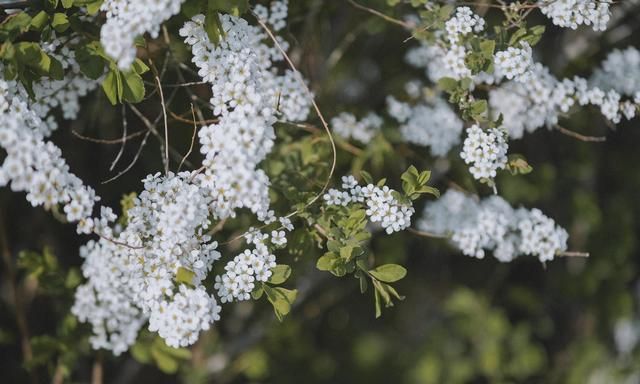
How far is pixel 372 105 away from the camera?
243 cm

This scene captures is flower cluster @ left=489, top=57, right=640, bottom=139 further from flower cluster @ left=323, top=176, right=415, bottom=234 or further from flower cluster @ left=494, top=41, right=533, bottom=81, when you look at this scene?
flower cluster @ left=323, top=176, right=415, bottom=234

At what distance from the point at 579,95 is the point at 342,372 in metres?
2.12

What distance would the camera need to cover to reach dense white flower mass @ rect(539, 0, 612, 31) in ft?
4.68

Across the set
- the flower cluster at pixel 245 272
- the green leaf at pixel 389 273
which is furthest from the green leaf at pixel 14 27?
the green leaf at pixel 389 273

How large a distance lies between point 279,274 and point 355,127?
72 centimetres

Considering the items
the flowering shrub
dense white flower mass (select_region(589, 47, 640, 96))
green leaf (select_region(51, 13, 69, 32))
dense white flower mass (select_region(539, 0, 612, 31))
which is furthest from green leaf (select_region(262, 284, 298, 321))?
dense white flower mass (select_region(589, 47, 640, 96))

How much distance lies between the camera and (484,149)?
4.65ft

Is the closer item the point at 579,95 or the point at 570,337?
the point at 579,95

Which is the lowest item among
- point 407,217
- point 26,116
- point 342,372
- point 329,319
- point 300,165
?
point 342,372

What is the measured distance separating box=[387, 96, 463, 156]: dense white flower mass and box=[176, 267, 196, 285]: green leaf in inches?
35.7

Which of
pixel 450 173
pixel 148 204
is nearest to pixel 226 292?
pixel 148 204

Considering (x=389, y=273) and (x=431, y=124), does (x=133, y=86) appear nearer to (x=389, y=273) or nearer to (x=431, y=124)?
(x=389, y=273)

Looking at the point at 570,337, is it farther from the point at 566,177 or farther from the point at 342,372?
the point at 342,372

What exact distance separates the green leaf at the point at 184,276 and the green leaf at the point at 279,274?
0.19 metres
